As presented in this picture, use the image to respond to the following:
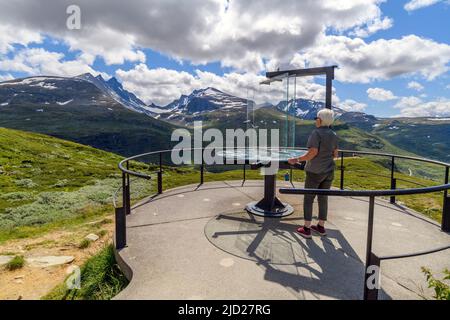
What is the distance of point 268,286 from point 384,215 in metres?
4.35

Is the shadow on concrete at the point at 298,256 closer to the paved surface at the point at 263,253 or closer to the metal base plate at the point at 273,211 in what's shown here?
the paved surface at the point at 263,253

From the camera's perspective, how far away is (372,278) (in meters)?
2.98

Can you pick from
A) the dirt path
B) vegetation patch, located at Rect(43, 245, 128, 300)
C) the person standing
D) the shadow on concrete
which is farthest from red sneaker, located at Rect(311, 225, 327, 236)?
the dirt path

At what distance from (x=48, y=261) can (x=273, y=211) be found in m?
4.94

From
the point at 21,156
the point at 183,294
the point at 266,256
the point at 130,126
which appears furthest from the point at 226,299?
the point at 130,126

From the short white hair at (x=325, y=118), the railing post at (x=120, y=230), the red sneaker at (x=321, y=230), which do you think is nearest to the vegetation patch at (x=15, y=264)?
the railing post at (x=120, y=230)

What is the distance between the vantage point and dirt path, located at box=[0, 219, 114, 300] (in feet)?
15.3

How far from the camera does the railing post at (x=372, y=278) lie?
284 cm

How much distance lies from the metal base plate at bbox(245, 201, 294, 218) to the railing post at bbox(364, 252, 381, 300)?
3.32 m

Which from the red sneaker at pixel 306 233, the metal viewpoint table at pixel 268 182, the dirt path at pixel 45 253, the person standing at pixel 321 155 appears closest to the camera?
the dirt path at pixel 45 253

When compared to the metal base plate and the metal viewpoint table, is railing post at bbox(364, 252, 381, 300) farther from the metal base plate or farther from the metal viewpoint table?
the metal base plate

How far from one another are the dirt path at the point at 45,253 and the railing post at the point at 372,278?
483cm

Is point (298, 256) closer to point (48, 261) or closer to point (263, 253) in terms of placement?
point (263, 253)
